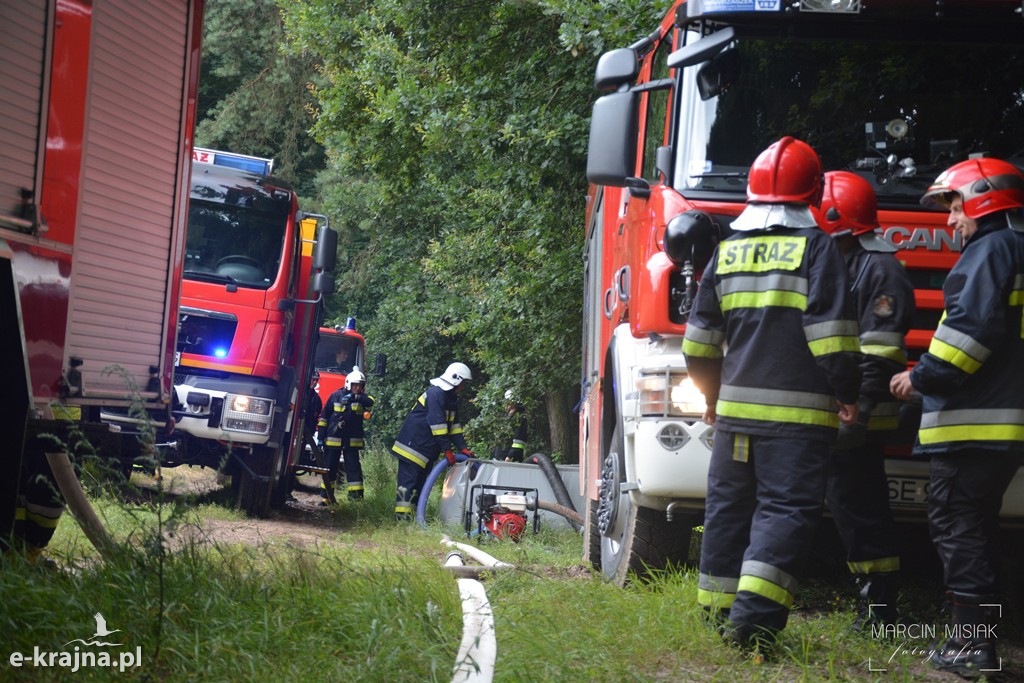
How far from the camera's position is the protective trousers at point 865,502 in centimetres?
498

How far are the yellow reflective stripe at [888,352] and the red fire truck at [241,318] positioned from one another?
756 centimetres

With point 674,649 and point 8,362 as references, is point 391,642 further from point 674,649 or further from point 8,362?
point 8,362

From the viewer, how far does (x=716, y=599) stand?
4570 mm

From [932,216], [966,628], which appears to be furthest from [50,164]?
[966,628]

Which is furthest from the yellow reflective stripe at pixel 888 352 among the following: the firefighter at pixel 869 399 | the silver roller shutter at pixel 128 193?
the silver roller shutter at pixel 128 193

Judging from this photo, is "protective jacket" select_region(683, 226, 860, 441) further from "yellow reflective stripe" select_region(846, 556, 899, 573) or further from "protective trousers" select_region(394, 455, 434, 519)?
"protective trousers" select_region(394, 455, 434, 519)

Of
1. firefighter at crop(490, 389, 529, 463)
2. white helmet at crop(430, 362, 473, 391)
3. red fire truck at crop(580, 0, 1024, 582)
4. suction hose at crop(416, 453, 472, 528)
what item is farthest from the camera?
firefighter at crop(490, 389, 529, 463)

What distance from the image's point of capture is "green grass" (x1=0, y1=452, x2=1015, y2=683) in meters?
4.03

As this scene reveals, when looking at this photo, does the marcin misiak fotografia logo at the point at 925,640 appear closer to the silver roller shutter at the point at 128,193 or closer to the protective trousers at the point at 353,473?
the silver roller shutter at the point at 128,193

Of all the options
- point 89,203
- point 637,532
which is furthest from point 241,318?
point 637,532

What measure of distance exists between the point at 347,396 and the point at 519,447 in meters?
2.99

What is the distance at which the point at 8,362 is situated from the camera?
208 inches

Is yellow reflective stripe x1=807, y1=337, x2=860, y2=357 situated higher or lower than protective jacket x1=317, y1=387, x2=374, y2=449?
higher

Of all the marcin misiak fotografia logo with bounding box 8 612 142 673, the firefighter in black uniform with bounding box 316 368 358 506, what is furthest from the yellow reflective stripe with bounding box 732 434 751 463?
the firefighter in black uniform with bounding box 316 368 358 506
